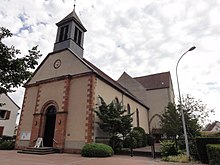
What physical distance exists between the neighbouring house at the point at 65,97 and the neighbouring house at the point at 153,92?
12.0m

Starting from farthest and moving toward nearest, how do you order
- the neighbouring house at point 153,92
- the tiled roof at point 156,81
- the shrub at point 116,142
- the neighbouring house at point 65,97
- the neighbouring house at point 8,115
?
the tiled roof at point 156,81
the neighbouring house at point 153,92
the neighbouring house at point 8,115
the shrub at point 116,142
the neighbouring house at point 65,97

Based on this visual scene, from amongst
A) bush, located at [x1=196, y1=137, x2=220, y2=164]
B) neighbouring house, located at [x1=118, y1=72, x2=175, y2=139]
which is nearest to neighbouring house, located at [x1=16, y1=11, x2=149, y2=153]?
bush, located at [x1=196, y1=137, x2=220, y2=164]

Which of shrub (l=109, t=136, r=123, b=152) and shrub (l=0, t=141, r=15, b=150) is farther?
shrub (l=0, t=141, r=15, b=150)

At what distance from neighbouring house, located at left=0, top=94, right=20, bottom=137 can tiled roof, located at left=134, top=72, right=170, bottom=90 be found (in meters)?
23.8

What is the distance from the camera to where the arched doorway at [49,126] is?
15523 mm

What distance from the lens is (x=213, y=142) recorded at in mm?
10055

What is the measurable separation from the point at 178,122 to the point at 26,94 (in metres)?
15.7

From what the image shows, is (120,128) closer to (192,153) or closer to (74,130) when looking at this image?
(74,130)

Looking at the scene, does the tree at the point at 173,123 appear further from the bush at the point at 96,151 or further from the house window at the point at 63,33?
the house window at the point at 63,33

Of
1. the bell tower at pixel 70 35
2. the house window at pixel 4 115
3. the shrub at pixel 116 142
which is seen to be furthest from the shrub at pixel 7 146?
the house window at pixel 4 115

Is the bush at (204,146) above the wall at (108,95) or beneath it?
beneath

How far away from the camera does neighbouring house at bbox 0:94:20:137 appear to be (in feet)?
94.0

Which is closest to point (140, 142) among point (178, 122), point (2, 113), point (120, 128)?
point (178, 122)

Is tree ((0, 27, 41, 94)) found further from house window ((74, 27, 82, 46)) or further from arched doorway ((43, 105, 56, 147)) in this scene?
house window ((74, 27, 82, 46))
